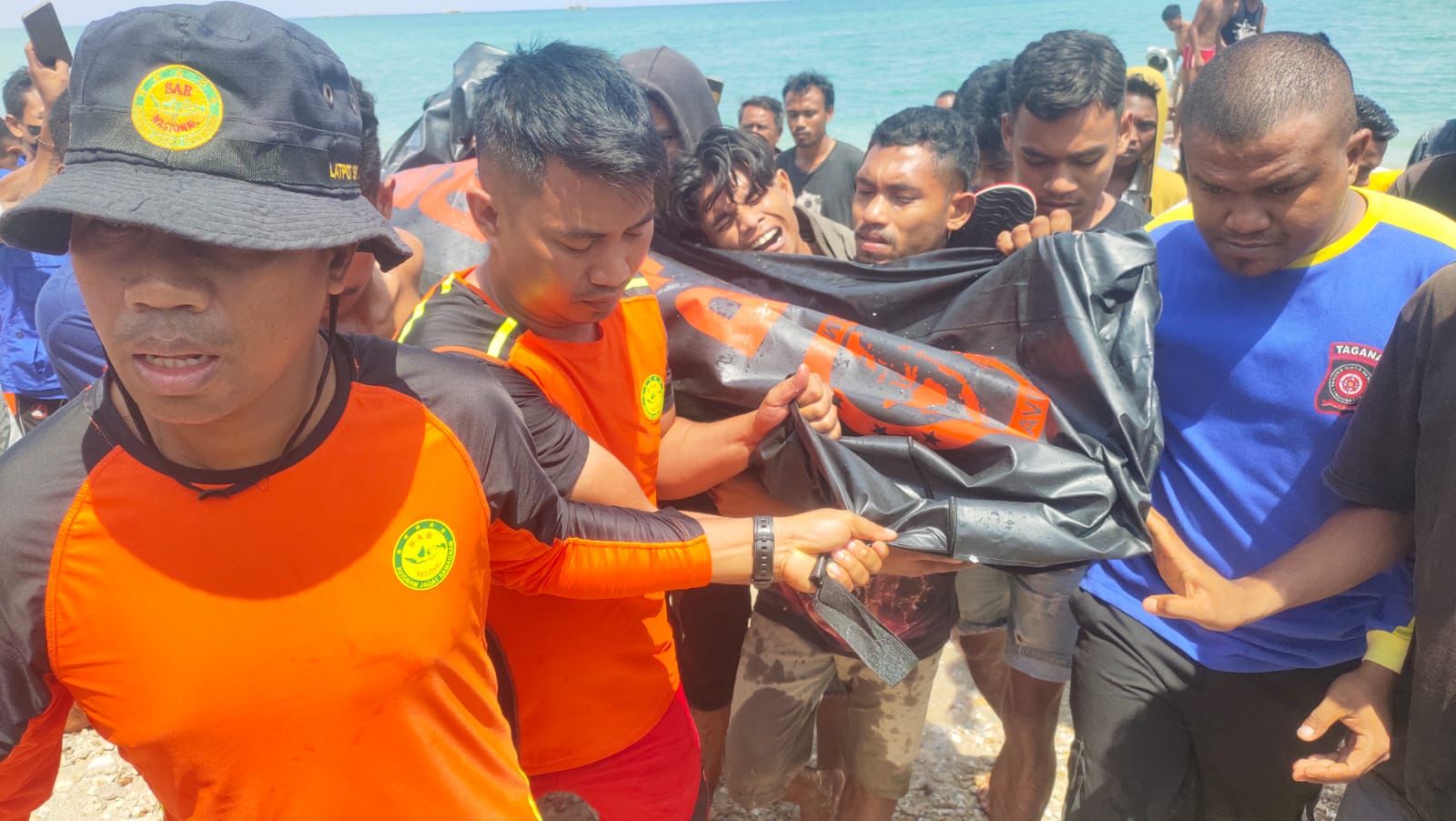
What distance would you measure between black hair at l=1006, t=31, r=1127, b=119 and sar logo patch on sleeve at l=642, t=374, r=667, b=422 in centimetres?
175

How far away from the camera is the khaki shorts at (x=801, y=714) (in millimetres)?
2906

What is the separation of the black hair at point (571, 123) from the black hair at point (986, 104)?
2.84m

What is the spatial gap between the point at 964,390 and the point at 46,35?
4391mm

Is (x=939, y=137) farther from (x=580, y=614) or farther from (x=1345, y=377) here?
(x=580, y=614)

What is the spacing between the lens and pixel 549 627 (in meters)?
2.08

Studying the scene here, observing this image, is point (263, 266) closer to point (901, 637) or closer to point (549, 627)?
point (549, 627)

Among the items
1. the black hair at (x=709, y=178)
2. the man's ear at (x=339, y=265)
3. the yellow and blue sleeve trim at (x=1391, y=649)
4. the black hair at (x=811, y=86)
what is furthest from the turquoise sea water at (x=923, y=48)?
the black hair at (x=811, y=86)

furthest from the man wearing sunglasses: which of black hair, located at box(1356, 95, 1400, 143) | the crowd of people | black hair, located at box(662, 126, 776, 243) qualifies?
black hair, located at box(1356, 95, 1400, 143)

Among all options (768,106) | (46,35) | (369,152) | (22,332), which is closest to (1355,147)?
(369,152)

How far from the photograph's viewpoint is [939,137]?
3133 millimetres

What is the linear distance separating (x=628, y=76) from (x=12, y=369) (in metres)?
3.46

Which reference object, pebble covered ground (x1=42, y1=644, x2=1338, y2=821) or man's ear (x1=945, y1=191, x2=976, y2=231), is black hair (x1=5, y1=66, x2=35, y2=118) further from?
man's ear (x1=945, y1=191, x2=976, y2=231)

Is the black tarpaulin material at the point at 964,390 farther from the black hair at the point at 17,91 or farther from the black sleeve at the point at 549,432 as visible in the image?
the black hair at the point at 17,91

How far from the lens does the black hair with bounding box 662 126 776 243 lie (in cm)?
283
